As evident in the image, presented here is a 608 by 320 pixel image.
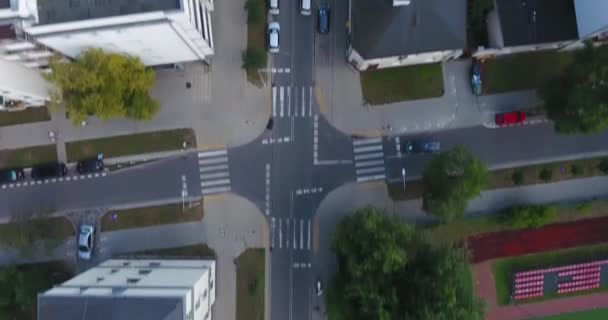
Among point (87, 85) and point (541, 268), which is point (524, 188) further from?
point (87, 85)

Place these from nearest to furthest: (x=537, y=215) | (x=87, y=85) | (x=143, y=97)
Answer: (x=87, y=85)
(x=143, y=97)
(x=537, y=215)

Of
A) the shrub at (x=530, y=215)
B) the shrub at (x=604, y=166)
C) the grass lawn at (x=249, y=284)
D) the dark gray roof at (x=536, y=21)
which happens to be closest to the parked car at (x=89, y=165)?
the grass lawn at (x=249, y=284)

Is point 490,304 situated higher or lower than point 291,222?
lower

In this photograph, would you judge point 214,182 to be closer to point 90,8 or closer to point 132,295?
point 132,295

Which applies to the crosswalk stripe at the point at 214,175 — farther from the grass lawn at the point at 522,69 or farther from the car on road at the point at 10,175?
the grass lawn at the point at 522,69

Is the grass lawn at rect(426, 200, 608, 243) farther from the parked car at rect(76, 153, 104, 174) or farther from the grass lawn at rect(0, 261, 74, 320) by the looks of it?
the grass lawn at rect(0, 261, 74, 320)

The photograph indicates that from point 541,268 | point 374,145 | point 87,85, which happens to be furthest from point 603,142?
point 87,85
